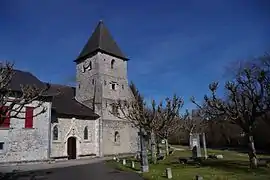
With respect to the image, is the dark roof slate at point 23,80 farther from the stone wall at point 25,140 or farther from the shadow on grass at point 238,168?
the shadow on grass at point 238,168

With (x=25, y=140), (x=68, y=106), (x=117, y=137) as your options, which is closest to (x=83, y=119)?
(x=68, y=106)

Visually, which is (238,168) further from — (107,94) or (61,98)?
(61,98)

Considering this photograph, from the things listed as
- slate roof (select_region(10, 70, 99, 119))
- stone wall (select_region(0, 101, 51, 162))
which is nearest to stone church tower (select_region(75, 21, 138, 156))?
slate roof (select_region(10, 70, 99, 119))

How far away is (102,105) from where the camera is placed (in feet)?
105

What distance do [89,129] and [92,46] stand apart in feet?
40.3

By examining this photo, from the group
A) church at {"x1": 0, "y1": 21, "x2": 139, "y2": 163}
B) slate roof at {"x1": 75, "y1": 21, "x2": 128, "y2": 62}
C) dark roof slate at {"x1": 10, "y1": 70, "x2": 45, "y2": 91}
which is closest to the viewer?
church at {"x1": 0, "y1": 21, "x2": 139, "y2": 163}

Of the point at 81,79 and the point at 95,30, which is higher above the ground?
the point at 95,30

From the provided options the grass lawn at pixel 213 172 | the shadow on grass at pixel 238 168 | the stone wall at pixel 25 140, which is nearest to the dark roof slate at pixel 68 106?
the stone wall at pixel 25 140

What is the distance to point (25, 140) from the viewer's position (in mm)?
22875

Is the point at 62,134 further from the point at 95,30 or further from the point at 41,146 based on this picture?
the point at 95,30

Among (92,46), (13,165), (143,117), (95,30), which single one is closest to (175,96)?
(143,117)

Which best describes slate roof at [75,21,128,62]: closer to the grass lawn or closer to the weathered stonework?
the weathered stonework

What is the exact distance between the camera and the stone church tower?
1256 inches

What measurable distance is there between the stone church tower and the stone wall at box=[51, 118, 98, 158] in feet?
2.92
